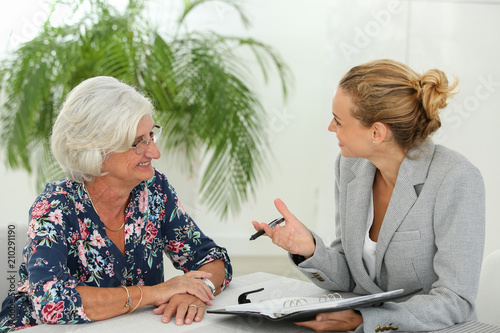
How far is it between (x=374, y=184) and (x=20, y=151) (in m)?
2.01

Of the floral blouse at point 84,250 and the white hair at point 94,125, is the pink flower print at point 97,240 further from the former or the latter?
the white hair at point 94,125

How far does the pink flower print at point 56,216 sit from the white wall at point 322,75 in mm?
1667

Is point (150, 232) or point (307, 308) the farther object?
point (150, 232)

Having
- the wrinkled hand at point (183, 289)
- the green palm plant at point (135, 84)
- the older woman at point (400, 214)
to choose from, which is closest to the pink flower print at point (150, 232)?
the wrinkled hand at point (183, 289)

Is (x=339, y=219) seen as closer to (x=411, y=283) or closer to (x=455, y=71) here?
(x=411, y=283)

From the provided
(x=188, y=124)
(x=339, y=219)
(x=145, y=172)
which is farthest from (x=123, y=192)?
(x=188, y=124)

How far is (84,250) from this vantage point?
5.02ft

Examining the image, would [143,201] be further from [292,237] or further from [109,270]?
[292,237]

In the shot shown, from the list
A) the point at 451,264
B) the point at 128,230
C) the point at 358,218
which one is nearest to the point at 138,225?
the point at 128,230

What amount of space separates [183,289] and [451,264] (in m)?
0.71

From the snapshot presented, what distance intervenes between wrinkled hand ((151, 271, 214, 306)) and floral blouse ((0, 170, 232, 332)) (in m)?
0.15

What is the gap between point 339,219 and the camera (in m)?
1.73

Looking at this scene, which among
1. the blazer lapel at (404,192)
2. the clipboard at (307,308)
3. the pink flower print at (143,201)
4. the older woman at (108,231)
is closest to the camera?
the clipboard at (307,308)

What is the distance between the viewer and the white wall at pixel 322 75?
11.1ft
